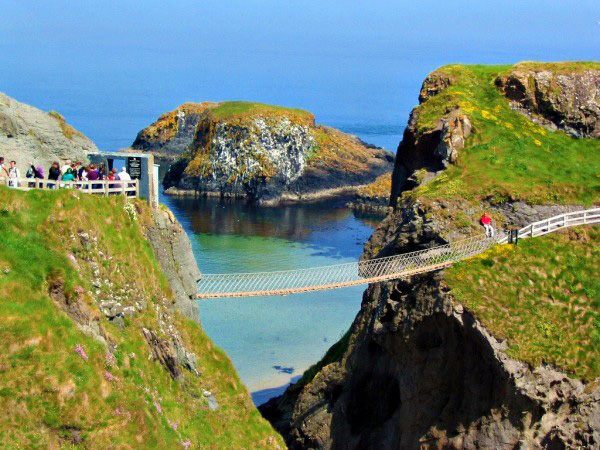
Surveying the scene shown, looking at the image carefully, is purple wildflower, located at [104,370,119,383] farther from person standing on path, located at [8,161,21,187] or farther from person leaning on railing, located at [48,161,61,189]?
person leaning on railing, located at [48,161,61,189]

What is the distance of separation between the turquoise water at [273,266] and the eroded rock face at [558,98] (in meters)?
18.8

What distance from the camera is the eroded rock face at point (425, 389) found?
35.5m

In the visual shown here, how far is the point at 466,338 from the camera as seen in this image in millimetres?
37438

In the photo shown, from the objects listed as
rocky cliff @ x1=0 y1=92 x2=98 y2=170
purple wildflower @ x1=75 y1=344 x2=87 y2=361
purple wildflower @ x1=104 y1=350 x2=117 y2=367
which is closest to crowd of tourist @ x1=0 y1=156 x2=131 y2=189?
rocky cliff @ x1=0 y1=92 x2=98 y2=170

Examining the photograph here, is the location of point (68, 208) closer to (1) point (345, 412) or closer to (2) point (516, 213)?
(1) point (345, 412)

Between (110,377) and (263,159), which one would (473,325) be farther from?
(263,159)

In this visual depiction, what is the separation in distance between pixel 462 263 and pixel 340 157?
92.0 metres

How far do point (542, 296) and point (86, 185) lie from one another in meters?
18.4

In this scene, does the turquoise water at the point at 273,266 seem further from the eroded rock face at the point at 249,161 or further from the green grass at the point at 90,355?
the green grass at the point at 90,355

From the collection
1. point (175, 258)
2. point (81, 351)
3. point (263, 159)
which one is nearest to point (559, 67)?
point (175, 258)

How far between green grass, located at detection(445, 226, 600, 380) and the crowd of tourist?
13.9 meters

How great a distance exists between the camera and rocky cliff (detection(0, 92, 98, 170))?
3453cm

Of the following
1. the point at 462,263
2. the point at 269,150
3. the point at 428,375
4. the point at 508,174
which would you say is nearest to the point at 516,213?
the point at 508,174

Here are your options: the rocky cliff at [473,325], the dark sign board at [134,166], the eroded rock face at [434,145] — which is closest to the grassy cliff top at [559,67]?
the rocky cliff at [473,325]
